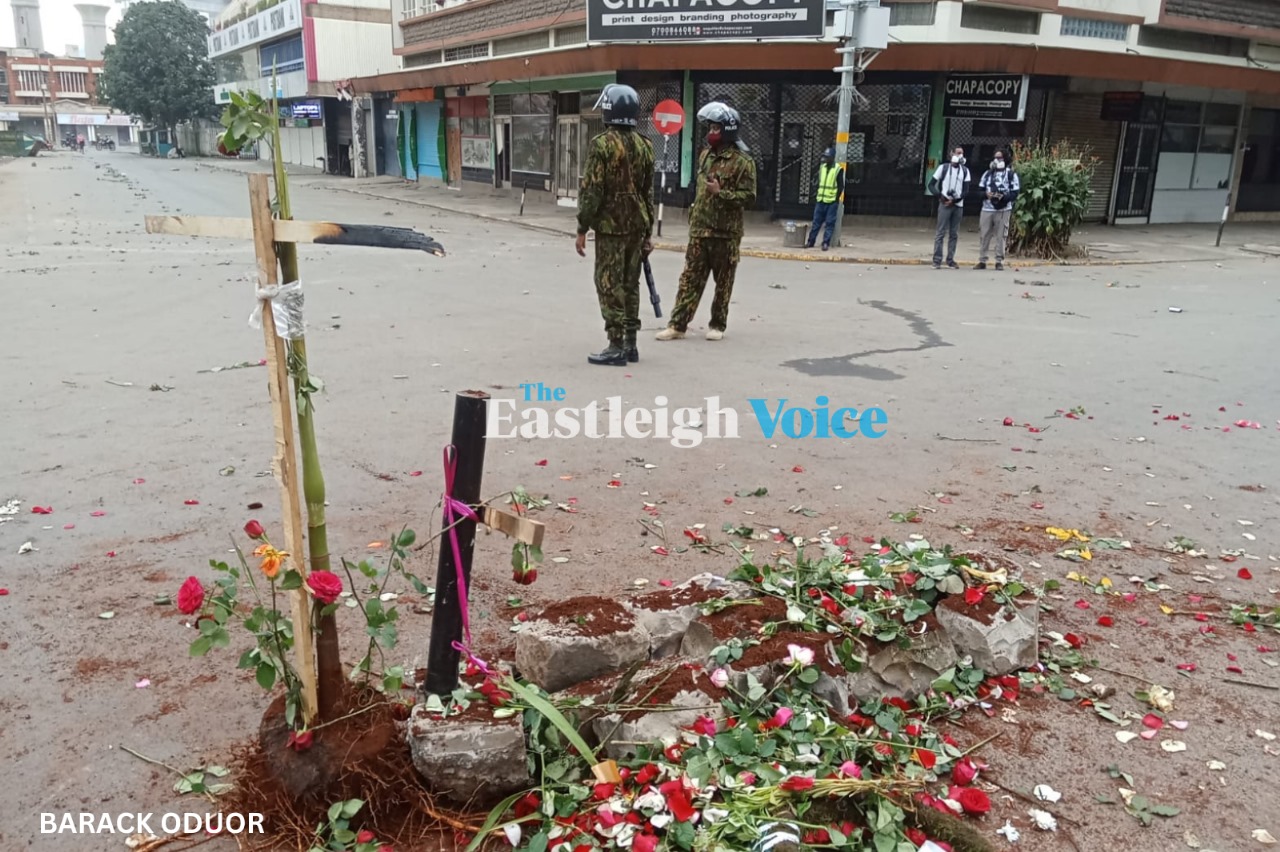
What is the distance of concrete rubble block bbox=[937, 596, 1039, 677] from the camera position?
10.3 feet

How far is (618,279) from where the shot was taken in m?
7.47

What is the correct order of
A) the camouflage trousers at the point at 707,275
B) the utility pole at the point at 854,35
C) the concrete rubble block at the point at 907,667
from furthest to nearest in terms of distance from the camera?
1. the utility pole at the point at 854,35
2. the camouflage trousers at the point at 707,275
3. the concrete rubble block at the point at 907,667

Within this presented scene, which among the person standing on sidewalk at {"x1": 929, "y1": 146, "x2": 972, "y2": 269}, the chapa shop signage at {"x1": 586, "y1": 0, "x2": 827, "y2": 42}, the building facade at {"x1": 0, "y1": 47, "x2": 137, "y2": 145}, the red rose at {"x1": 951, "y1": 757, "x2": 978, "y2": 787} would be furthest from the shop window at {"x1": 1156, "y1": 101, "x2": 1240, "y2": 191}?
the building facade at {"x1": 0, "y1": 47, "x2": 137, "y2": 145}

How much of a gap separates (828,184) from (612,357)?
31.2 ft

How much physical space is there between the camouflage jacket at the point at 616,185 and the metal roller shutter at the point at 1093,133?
15.9 metres

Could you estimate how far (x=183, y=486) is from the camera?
4.86 metres

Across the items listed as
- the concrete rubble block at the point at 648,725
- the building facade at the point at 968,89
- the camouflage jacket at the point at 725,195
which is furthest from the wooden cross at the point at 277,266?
the building facade at the point at 968,89

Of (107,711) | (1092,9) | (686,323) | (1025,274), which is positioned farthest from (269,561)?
(1092,9)

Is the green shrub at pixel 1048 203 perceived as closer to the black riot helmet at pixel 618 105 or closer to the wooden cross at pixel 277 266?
the black riot helmet at pixel 618 105

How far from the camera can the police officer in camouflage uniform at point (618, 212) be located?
285 inches

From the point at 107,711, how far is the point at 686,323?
635 cm

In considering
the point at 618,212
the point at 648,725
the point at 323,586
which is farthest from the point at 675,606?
the point at 618,212

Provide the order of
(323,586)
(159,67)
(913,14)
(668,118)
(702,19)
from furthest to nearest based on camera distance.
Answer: (159,67), (702,19), (913,14), (668,118), (323,586)

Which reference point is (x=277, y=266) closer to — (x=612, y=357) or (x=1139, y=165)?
(x=612, y=357)
